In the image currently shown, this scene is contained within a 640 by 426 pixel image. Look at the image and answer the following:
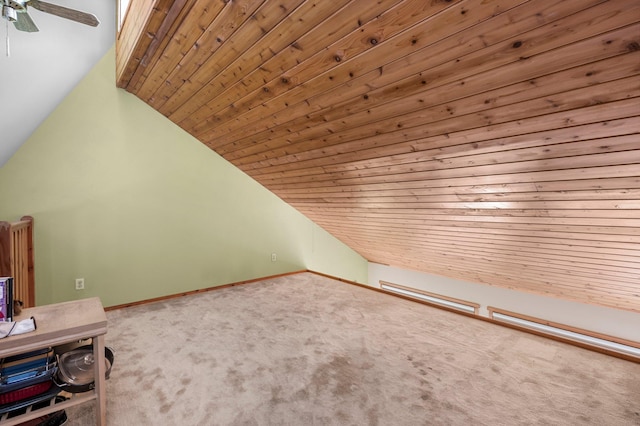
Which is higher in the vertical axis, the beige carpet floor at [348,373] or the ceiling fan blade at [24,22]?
A: the ceiling fan blade at [24,22]

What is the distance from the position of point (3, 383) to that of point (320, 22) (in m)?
2.05

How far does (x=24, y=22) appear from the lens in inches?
62.3

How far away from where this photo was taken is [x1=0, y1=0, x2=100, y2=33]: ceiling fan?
1.43m

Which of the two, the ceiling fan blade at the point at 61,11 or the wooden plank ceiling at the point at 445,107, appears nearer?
the wooden plank ceiling at the point at 445,107

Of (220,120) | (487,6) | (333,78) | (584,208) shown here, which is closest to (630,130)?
(584,208)

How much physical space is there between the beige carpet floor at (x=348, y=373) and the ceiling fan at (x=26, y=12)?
6.68ft

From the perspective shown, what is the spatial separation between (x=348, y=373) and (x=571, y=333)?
304 centimetres

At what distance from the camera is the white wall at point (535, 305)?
3088mm

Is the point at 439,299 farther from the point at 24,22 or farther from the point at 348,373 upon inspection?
the point at 24,22

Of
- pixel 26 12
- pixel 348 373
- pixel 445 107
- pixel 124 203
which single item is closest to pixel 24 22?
pixel 26 12

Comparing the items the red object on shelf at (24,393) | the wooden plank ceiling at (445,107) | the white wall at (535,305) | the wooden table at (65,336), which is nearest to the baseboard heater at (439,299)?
the white wall at (535,305)

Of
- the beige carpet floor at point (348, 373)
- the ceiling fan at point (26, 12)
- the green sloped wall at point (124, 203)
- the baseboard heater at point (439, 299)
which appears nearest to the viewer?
the ceiling fan at point (26, 12)

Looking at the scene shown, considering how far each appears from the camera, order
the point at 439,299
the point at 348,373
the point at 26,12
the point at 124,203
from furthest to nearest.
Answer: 1. the point at 439,299
2. the point at 124,203
3. the point at 348,373
4. the point at 26,12

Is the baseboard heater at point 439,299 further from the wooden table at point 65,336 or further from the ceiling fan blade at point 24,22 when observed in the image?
the ceiling fan blade at point 24,22
